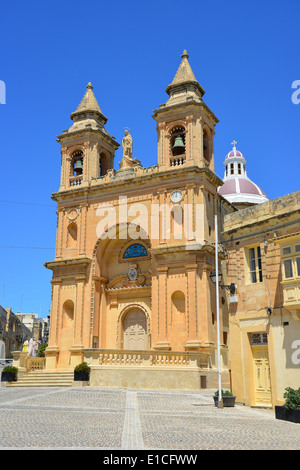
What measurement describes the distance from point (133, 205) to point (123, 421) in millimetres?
21611

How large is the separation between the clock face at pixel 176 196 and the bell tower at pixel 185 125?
195 centimetres

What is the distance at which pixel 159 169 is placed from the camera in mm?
33344

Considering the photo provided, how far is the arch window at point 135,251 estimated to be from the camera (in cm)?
3462

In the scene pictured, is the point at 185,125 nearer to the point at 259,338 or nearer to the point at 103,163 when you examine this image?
the point at 103,163

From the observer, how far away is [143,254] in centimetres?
3453

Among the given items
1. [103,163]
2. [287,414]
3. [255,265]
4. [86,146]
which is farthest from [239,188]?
[287,414]

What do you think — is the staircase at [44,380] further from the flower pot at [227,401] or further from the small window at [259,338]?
the small window at [259,338]

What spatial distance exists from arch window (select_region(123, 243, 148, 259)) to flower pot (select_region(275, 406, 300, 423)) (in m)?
20.4

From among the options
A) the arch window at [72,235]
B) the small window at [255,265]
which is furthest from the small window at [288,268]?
the arch window at [72,235]

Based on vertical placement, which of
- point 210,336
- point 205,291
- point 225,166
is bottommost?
point 210,336

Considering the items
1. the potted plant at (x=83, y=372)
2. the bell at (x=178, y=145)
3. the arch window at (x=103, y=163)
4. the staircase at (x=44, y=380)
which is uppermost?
the arch window at (x=103, y=163)

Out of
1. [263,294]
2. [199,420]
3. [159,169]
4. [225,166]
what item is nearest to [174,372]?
[263,294]

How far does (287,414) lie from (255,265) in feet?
22.8

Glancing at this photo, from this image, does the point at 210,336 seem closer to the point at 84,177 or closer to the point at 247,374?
the point at 247,374
